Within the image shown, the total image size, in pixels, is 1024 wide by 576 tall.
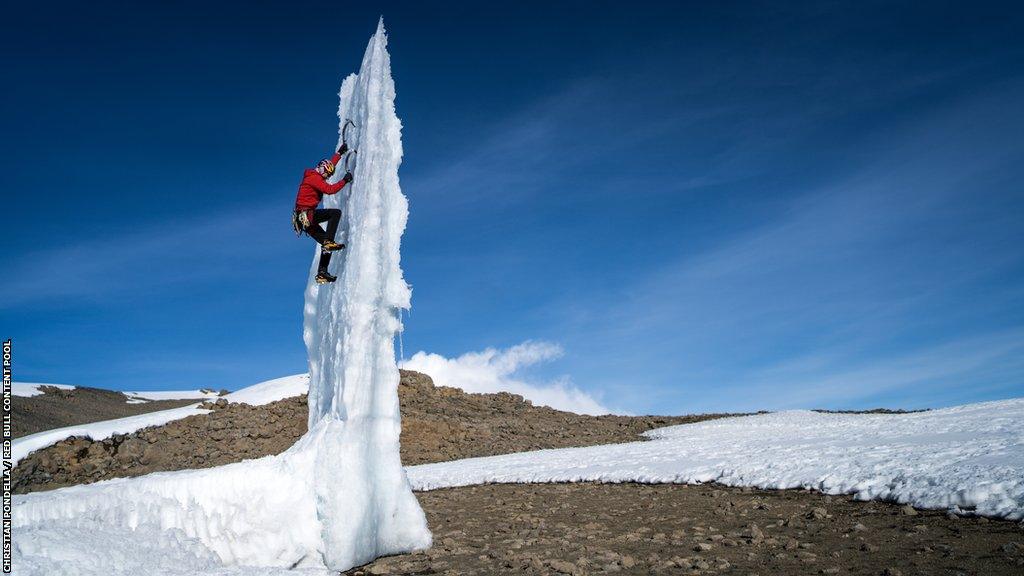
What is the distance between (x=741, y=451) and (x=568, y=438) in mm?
15410

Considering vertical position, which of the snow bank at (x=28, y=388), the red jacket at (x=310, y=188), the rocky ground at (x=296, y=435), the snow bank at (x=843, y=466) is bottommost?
the snow bank at (x=843, y=466)

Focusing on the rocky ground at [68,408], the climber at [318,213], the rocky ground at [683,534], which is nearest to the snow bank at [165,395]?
the rocky ground at [68,408]

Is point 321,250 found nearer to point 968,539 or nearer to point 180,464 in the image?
point 968,539

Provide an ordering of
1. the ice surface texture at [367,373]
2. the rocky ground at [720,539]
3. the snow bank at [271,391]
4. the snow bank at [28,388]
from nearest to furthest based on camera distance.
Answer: the rocky ground at [720,539] < the ice surface texture at [367,373] < the snow bank at [271,391] < the snow bank at [28,388]

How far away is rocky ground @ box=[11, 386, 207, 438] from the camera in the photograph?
106 feet

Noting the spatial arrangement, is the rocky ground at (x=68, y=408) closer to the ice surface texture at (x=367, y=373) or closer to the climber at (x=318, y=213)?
the climber at (x=318, y=213)

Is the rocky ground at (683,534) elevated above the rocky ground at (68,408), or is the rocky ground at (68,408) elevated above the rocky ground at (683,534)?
the rocky ground at (68,408)

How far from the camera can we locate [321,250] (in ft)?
36.4

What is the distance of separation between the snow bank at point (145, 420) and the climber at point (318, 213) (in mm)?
18207

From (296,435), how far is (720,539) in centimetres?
2143

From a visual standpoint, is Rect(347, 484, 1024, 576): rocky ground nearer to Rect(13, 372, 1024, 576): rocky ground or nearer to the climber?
Rect(13, 372, 1024, 576): rocky ground

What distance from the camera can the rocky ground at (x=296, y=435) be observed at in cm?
2247

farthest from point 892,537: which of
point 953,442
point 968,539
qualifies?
point 953,442

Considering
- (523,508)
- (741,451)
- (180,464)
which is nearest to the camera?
(523,508)
